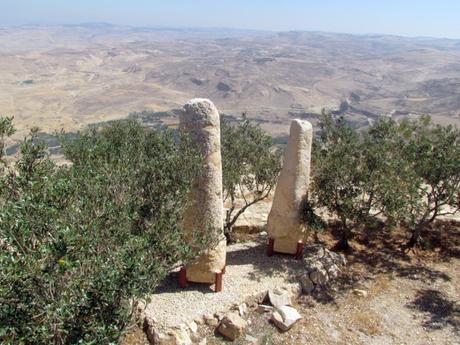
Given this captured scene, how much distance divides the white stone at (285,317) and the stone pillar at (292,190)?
385 centimetres

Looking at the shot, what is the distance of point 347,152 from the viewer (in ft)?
63.6

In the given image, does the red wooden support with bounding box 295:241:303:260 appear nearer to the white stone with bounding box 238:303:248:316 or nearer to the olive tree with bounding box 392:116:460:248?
the white stone with bounding box 238:303:248:316

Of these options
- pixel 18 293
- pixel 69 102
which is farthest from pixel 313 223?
pixel 69 102

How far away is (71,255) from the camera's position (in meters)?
8.11

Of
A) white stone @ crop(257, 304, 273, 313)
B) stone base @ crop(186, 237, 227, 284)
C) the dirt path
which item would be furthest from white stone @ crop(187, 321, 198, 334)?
white stone @ crop(257, 304, 273, 313)

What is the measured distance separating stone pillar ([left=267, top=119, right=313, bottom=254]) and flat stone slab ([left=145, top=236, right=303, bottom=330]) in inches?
40.9

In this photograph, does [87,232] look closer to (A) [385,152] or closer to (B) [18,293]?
(B) [18,293]

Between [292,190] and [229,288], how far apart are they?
532 cm

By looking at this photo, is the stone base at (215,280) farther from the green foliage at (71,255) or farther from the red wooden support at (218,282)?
the green foliage at (71,255)

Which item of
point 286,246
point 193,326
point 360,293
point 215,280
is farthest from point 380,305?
point 193,326

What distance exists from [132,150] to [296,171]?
7582 mm

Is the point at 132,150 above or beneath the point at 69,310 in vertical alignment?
above

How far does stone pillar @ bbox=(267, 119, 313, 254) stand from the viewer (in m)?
18.8

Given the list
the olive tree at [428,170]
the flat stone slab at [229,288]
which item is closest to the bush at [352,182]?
the olive tree at [428,170]
